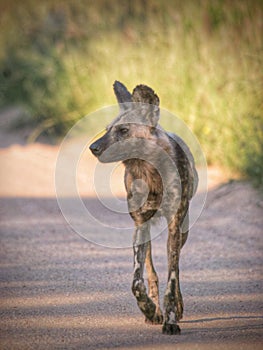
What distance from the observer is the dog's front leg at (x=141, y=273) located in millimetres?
4465

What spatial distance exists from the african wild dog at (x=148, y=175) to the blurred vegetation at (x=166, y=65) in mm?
4233

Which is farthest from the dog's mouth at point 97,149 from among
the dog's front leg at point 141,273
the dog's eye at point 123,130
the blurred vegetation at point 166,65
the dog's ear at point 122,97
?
the blurred vegetation at point 166,65

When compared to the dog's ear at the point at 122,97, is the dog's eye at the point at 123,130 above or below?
A: below

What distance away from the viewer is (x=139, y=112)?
452 centimetres

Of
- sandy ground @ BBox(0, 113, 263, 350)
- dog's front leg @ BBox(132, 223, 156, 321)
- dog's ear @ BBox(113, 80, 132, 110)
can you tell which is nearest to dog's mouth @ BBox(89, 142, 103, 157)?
dog's ear @ BBox(113, 80, 132, 110)

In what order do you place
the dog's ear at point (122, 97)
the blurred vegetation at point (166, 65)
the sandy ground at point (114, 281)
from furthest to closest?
the blurred vegetation at point (166, 65), the dog's ear at point (122, 97), the sandy ground at point (114, 281)

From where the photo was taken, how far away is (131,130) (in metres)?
Result: 4.53

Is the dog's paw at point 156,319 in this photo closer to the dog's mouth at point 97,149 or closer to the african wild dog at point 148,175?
the african wild dog at point 148,175

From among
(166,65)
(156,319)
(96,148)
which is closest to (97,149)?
(96,148)

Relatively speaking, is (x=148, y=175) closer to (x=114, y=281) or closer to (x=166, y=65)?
(x=114, y=281)

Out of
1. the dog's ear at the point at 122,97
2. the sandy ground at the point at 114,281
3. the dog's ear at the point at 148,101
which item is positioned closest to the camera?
the sandy ground at the point at 114,281

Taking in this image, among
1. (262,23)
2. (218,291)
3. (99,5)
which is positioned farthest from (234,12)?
(218,291)

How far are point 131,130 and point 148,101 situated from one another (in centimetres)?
20

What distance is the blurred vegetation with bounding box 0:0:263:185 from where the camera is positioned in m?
9.50
